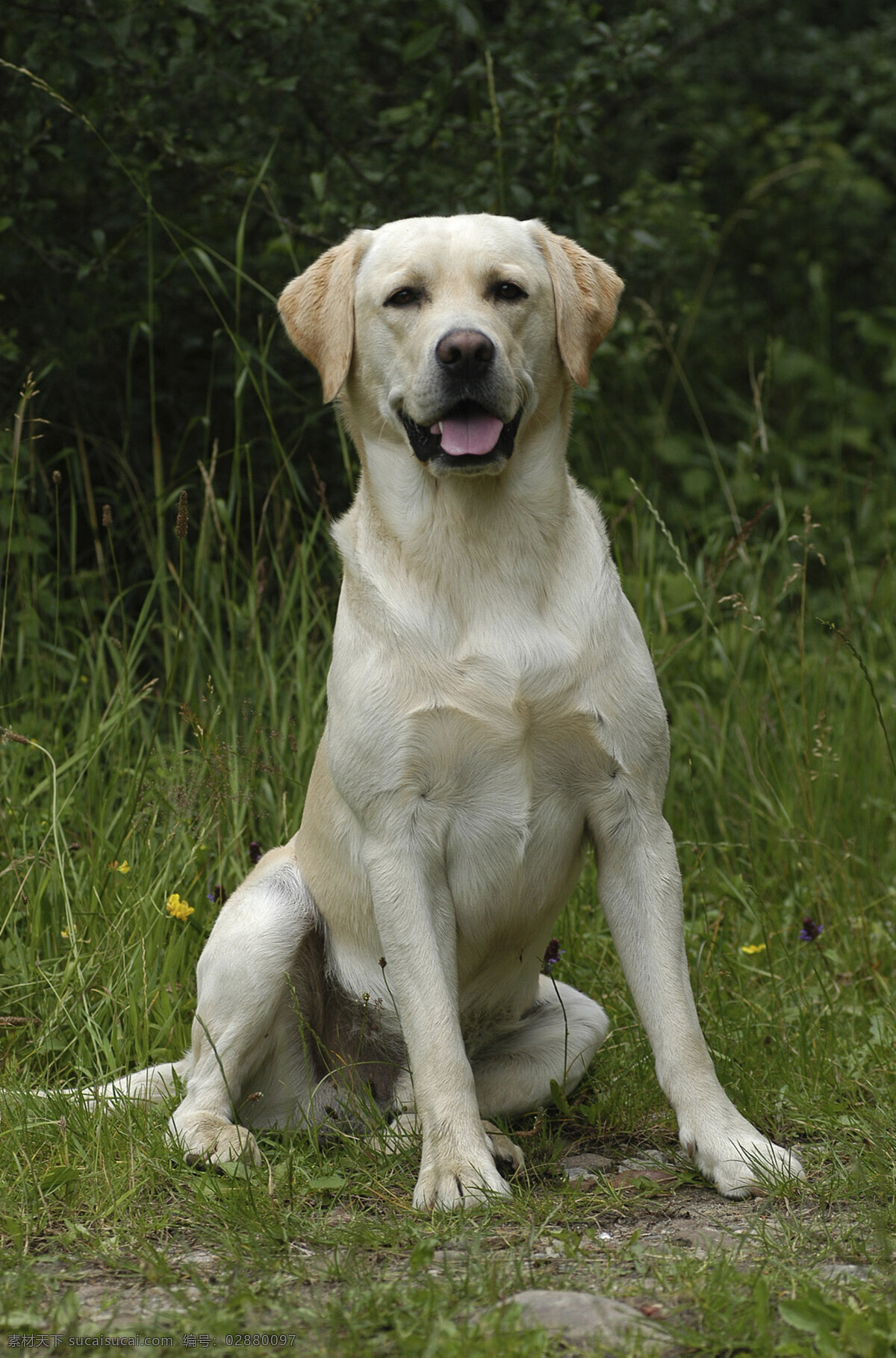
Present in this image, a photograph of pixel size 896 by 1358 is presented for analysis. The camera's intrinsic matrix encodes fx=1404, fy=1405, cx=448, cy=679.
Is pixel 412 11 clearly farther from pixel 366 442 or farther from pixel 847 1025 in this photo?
pixel 847 1025

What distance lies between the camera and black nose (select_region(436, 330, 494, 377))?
103 inches

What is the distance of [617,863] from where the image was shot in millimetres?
2740

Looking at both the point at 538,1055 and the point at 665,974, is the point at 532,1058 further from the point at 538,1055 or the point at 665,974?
the point at 665,974

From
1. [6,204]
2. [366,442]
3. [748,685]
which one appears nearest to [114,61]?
[6,204]

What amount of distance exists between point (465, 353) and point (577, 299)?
447mm

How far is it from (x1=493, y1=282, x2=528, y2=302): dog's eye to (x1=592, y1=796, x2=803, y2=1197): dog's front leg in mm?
1029

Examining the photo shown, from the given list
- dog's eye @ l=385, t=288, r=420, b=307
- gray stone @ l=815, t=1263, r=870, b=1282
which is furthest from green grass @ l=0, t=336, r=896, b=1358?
dog's eye @ l=385, t=288, r=420, b=307

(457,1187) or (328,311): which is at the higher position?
(328,311)

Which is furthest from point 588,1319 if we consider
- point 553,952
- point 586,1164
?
point 553,952

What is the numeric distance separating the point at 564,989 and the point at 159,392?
293cm

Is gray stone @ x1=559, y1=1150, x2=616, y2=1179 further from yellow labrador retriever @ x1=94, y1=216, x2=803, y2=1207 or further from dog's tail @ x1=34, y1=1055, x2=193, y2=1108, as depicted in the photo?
dog's tail @ x1=34, y1=1055, x2=193, y2=1108

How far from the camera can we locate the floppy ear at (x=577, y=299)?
9.55 feet

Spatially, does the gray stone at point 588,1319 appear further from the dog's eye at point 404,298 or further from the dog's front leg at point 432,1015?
the dog's eye at point 404,298

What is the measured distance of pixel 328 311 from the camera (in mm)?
2951
